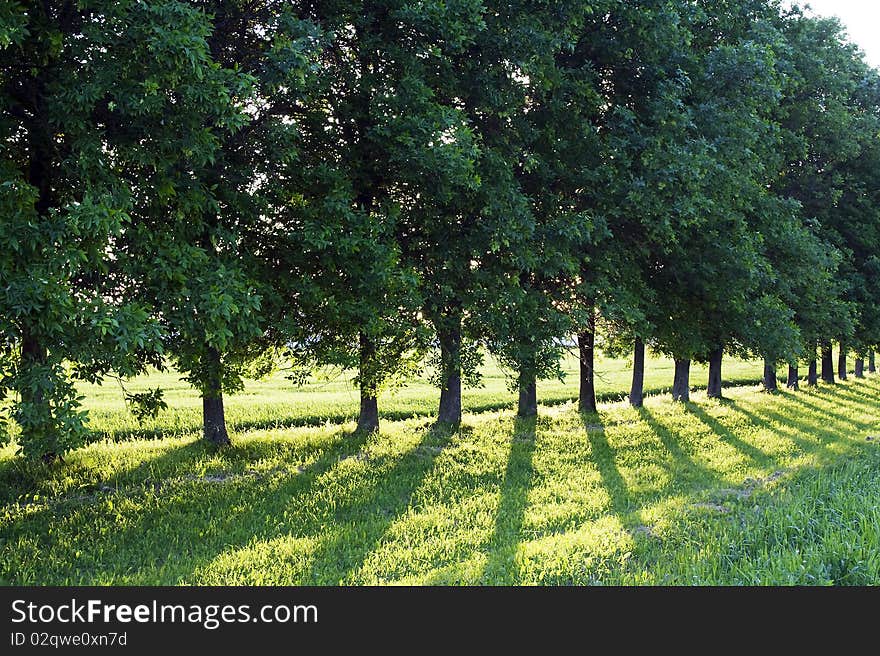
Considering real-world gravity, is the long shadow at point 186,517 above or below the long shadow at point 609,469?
above

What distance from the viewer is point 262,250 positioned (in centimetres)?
1139

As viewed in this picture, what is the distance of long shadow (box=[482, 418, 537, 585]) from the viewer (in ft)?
23.2

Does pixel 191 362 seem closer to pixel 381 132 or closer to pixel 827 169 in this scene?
pixel 381 132

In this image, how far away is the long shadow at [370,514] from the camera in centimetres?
737

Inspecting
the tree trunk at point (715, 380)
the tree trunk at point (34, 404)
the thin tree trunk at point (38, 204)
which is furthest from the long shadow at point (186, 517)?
the tree trunk at point (715, 380)

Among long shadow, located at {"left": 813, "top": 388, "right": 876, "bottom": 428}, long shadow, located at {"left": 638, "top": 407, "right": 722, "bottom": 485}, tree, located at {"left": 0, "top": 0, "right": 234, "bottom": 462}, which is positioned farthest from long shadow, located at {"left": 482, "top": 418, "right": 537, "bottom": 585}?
long shadow, located at {"left": 813, "top": 388, "right": 876, "bottom": 428}

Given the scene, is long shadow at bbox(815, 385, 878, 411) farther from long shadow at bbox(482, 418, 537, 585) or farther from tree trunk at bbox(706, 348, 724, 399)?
long shadow at bbox(482, 418, 537, 585)

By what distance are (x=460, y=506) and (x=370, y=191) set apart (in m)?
6.10

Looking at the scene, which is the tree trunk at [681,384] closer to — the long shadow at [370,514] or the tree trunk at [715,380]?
the tree trunk at [715,380]

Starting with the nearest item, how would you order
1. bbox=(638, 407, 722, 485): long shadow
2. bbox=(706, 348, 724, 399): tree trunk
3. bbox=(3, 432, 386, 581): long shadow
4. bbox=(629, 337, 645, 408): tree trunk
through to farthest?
bbox=(3, 432, 386, 581): long shadow
bbox=(638, 407, 722, 485): long shadow
bbox=(629, 337, 645, 408): tree trunk
bbox=(706, 348, 724, 399): tree trunk

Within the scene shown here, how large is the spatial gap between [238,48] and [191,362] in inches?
201

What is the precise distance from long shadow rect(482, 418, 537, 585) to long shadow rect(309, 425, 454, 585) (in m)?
1.49

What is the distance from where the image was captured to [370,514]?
31.4ft

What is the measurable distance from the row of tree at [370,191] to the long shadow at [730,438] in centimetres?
228
